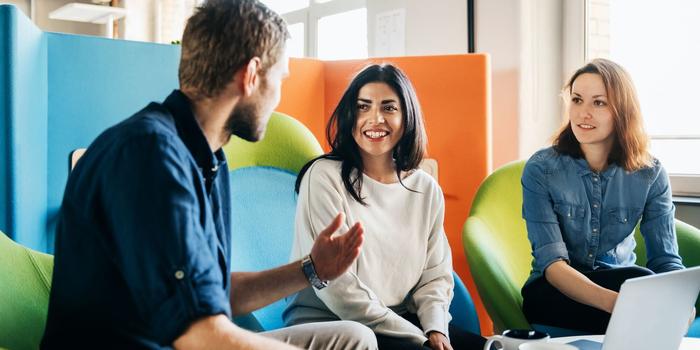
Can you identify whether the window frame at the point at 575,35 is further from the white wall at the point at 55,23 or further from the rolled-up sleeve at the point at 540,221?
the white wall at the point at 55,23

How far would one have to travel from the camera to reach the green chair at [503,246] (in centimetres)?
227

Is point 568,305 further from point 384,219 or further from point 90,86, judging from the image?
point 90,86

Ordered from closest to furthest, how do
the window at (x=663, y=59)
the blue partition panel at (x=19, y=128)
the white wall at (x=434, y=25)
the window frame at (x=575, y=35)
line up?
the blue partition panel at (x=19, y=128) < the window at (x=663, y=59) < the window frame at (x=575, y=35) < the white wall at (x=434, y=25)

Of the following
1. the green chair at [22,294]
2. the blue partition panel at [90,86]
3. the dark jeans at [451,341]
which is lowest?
the dark jeans at [451,341]

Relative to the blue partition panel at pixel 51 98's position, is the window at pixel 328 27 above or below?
above

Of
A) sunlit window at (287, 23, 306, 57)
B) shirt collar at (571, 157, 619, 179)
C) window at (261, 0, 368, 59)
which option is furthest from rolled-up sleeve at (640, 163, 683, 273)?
sunlit window at (287, 23, 306, 57)

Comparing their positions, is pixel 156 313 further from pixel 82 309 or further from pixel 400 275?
pixel 400 275

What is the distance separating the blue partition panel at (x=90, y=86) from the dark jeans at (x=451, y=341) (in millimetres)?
995

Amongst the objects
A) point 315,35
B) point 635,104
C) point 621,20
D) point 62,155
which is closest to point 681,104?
point 621,20

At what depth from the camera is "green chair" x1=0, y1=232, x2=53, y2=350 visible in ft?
4.74

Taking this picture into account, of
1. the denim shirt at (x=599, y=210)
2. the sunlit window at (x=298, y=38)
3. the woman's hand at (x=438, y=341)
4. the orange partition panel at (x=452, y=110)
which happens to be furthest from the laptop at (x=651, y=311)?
the sunlit window at (x=298, y=38)

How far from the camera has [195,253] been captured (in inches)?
39.2

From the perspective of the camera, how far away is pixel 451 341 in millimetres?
1945

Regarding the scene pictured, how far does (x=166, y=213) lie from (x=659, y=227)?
1.75 meters
